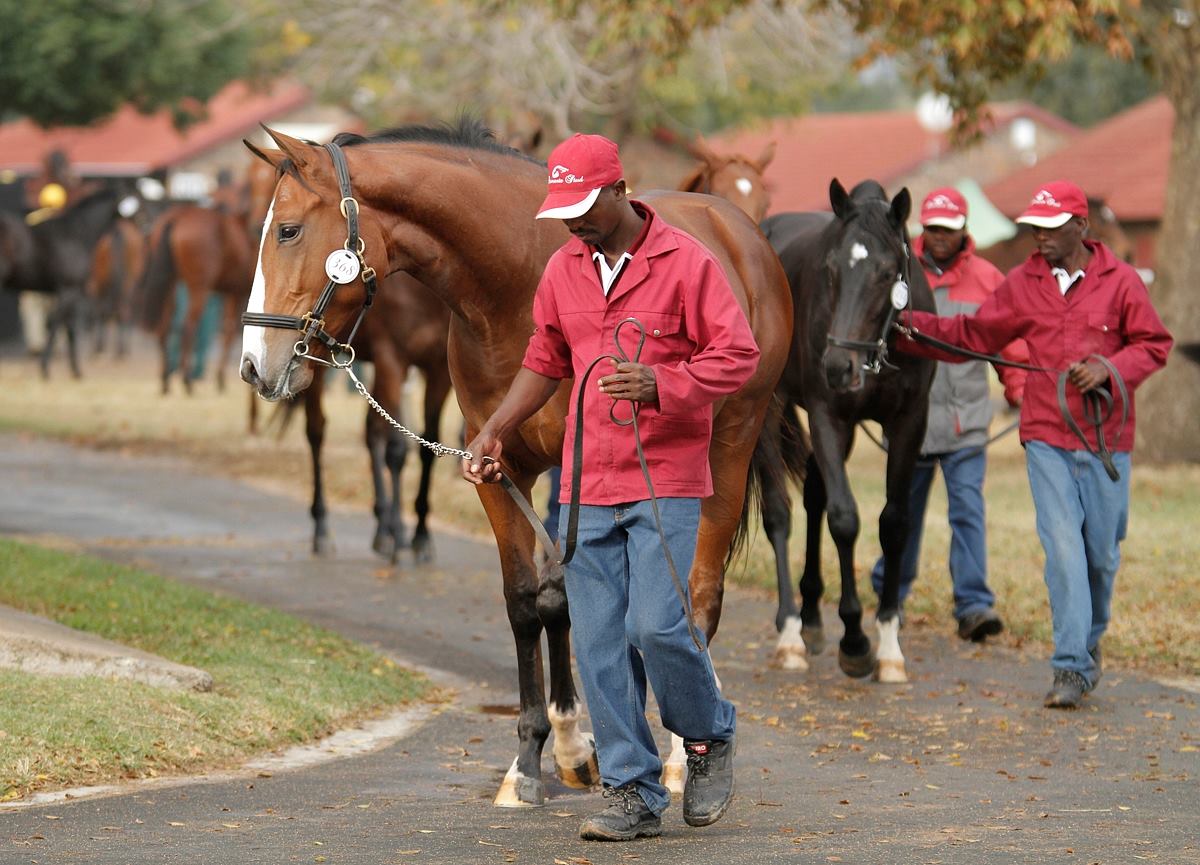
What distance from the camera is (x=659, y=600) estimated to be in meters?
5.48

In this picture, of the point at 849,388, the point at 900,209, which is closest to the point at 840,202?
the point at 900,209

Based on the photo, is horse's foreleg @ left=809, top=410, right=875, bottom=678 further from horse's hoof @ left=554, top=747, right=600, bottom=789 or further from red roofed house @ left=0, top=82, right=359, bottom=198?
red roofed house @ left=0, top=82, right=359, bottom=198

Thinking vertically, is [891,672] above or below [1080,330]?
below

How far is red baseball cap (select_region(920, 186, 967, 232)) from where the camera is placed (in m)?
9.70

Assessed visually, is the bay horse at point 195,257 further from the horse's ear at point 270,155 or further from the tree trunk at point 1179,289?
the horse's ear at point 270,155

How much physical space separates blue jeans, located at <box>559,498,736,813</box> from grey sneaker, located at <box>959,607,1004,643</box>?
13.8 ft

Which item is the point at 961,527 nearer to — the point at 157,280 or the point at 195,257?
the point at 195,257

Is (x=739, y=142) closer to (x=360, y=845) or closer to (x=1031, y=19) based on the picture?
(x=1031, y=19)

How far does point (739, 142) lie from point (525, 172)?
176 ft

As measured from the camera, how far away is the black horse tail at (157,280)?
21.4 metres

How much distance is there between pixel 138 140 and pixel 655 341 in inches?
2387

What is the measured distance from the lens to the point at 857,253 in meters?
8.46

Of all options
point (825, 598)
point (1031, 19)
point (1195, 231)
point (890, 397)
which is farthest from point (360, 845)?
point (1195, 231)

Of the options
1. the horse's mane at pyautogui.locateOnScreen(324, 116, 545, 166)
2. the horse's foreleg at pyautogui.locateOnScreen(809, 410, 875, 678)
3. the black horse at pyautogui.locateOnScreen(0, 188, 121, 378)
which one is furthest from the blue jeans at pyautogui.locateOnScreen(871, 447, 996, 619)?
the black horse at pyautogui.locateOnScreen(0, 188, 121, 378)
